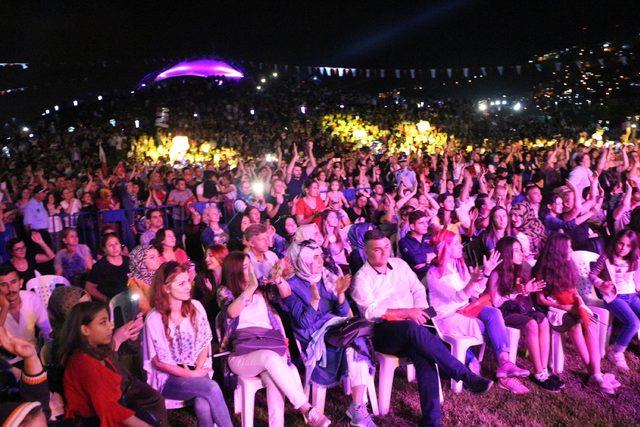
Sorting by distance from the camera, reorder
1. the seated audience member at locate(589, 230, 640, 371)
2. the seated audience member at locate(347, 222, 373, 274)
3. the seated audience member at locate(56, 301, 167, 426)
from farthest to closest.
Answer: the seated audience member at locate(347, 222, 373, 274), the seated audience member at locate(589, 230, 640, 371), the seated audience member at locate(56, 301, 167, 426)

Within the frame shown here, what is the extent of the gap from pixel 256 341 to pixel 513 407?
197 centimetres

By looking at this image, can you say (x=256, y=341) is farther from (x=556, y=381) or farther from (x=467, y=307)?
(x=556, y=381)

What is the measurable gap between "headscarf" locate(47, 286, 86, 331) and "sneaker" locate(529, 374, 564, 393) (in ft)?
12.0

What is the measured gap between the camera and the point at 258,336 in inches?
152

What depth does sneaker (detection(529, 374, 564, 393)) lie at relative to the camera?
4.36 meters

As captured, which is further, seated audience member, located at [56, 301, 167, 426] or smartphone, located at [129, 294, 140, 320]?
smartphone, located at [129, 294, 140, 320]

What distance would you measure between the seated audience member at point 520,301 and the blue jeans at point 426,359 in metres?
1.15

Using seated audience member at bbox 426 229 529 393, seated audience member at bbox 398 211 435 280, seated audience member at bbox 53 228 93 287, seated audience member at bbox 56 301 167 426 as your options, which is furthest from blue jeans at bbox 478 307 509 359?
seated audience member at bbox 53 228 93 287

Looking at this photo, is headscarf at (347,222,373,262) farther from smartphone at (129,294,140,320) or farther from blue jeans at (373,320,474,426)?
smartphone at (129,294,140,320)

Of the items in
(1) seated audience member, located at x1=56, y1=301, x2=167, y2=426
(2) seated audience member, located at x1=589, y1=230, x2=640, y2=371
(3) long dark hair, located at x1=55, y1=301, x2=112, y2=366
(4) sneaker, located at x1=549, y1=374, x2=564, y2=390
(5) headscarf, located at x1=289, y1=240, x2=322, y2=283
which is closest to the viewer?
(1) seated audience member, located at x1=56, y1=301, x2=167, y2=426

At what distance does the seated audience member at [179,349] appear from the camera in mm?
3418

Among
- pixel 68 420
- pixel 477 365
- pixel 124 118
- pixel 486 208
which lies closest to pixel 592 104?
pixel 124 118

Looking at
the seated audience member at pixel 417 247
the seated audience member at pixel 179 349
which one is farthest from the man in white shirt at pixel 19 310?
the seated audience member at pixel 417 247

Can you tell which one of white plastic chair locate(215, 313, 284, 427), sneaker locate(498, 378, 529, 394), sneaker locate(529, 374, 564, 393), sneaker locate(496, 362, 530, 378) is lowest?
sneaker locate(529, 374, 564, 393)
